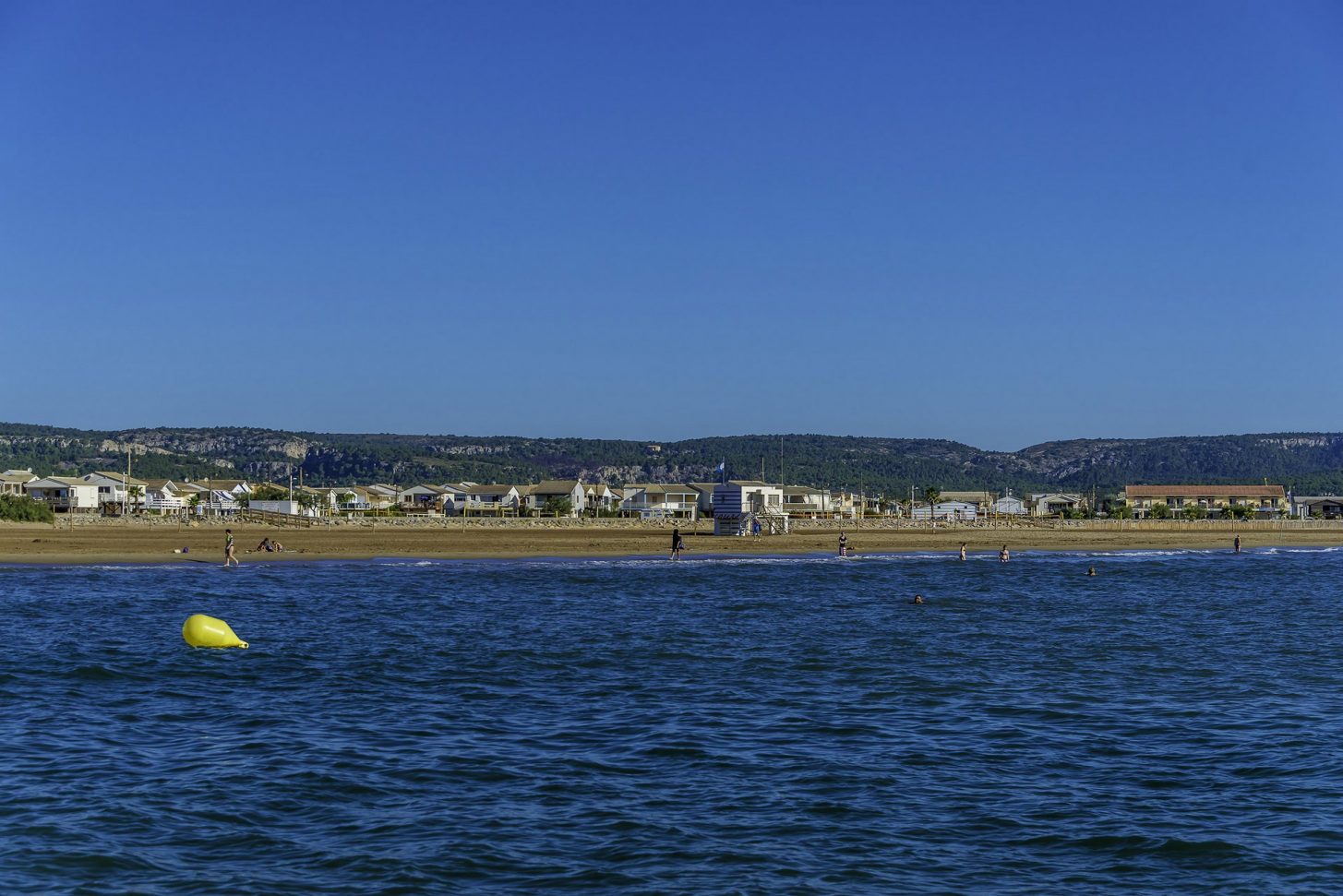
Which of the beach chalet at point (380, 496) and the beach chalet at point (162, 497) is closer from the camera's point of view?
the beach chalet at point (162, 497)

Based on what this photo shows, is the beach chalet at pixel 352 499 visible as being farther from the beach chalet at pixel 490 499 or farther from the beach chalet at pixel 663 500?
the beach chalet at pixel 663 500

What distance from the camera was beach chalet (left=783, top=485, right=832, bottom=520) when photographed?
498 feet

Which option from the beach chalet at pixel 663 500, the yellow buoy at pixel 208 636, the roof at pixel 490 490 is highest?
the roof at pixel 490 490

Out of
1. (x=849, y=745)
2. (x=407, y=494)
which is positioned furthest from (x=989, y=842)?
(x=407, y=494)

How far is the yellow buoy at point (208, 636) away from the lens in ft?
92.0

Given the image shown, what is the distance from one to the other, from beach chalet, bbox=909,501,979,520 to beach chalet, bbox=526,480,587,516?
1598 inches

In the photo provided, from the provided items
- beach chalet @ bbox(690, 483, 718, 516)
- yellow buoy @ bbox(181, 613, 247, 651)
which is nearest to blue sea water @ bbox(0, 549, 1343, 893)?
yellow buoy @ bbox(181, 613, 247, 651)

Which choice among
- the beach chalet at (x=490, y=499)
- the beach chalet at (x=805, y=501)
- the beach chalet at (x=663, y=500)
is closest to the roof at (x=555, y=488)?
the beach chalet at (x=490, y=499)

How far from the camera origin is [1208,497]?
185625 mm

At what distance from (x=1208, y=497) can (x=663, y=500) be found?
81.8 m

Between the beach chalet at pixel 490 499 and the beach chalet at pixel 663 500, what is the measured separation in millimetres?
14557

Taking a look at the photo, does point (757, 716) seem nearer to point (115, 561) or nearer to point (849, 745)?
point (849, 745)

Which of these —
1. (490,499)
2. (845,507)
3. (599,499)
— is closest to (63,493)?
(490,499)

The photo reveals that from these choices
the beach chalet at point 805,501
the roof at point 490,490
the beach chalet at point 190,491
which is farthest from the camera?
the roof at point 490,490
